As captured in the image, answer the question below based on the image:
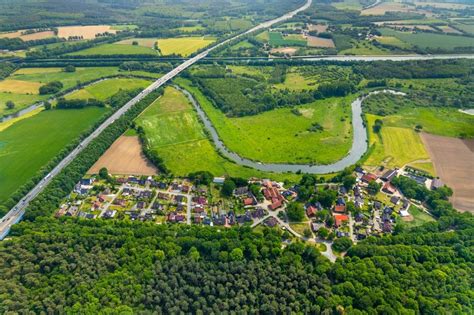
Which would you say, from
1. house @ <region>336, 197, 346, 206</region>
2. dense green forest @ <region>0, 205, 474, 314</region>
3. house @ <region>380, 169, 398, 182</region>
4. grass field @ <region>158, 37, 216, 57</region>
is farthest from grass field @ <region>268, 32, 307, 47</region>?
dense green forest @ <region>0, 205, 474, 314</region>

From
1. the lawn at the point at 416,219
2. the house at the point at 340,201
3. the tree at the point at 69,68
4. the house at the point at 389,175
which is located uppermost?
the tree at the point at 69,68

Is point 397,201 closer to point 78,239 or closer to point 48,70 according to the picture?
point 78,239

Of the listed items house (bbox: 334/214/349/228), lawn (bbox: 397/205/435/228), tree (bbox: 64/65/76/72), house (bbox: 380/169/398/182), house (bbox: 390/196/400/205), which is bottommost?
lawn (bbox: 397/205/435/228)

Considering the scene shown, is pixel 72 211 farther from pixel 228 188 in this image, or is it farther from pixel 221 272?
pixel 221 272

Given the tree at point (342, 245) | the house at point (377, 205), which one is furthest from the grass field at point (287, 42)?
the tree at point (342, 245)

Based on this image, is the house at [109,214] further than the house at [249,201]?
No

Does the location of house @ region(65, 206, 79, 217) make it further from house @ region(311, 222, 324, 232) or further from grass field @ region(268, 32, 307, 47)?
grass field @ region(268, 32, 307, 47)

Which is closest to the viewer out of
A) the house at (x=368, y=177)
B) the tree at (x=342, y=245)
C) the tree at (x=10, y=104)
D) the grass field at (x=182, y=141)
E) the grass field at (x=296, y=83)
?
the tree at (x=342, y=245)

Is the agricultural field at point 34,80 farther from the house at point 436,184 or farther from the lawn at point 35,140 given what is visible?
the house at point 436,184

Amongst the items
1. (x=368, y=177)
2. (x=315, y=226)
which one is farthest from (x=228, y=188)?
(x=368, y=177)
